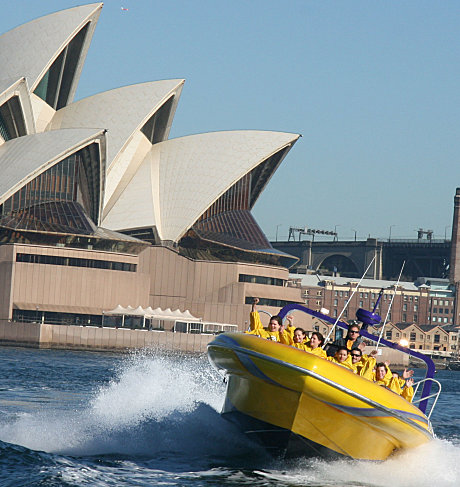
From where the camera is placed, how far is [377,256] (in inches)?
5325

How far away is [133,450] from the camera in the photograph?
1538cm

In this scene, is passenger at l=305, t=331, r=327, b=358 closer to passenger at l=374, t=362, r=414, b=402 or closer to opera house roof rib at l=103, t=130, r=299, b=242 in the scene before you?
passenger at l=374, t=362, r=414, b=402

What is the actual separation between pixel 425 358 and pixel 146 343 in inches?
1721

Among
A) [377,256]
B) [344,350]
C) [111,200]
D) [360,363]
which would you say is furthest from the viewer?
[377,256]

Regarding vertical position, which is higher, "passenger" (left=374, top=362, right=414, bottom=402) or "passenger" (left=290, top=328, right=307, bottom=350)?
"passenger" (left=290, top=328, right=307, bottom=350)

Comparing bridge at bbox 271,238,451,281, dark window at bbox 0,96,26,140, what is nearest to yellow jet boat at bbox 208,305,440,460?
dark window at bbox 0,96,26,140

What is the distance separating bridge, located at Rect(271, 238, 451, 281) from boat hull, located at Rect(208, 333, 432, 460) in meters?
116

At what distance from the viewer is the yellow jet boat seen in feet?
44.3

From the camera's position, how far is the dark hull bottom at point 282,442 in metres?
14.2

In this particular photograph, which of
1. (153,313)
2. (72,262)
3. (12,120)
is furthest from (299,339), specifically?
(12,120)

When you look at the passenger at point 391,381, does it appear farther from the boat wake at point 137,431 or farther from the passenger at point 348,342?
the boat wake at point 137,431

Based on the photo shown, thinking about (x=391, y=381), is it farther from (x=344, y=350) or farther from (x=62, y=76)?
(x=62, y=76)

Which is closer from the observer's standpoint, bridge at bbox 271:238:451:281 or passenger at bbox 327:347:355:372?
passenger at bbox 327:347:355:372

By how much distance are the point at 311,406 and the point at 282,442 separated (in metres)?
0.89
